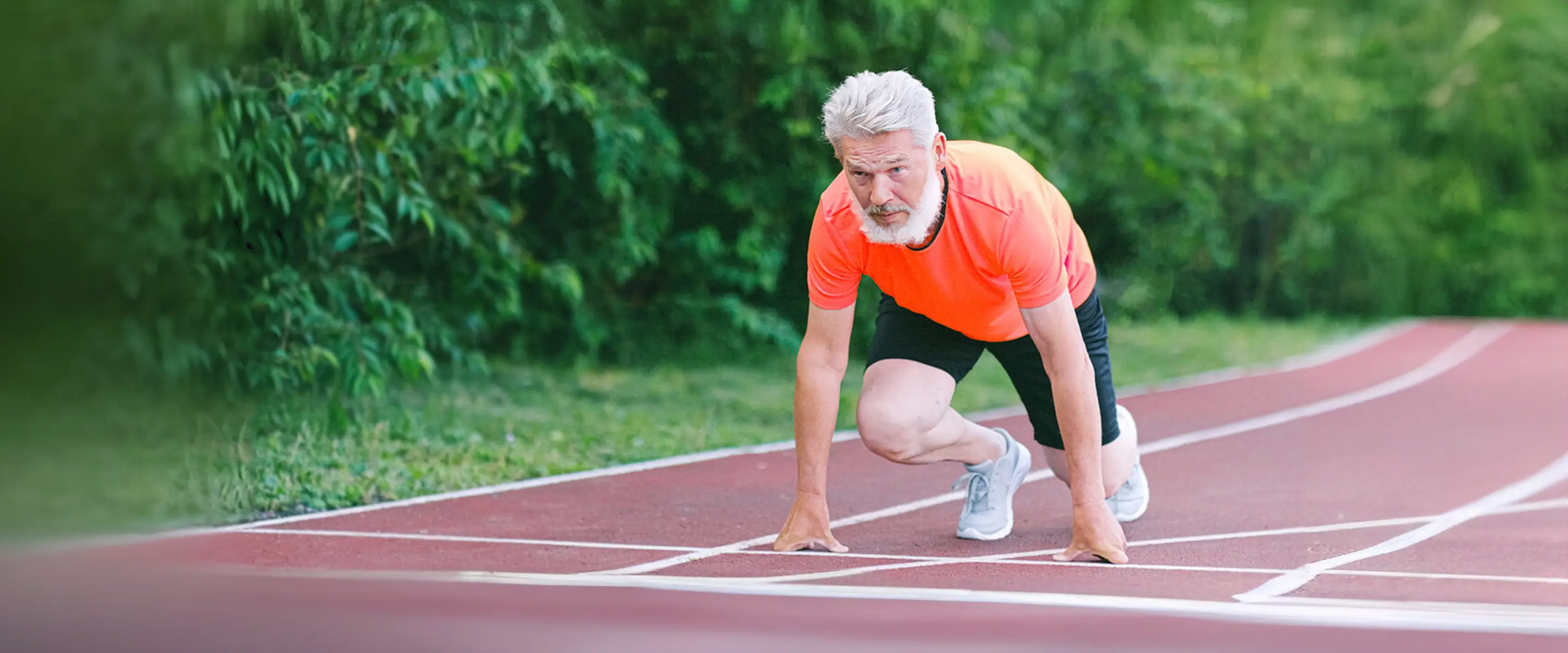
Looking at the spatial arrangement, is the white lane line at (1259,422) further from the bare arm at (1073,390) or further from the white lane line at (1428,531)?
the white lane line at (1428,531)

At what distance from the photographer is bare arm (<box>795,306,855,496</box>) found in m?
5.45

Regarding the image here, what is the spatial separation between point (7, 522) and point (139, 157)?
22.9 inches

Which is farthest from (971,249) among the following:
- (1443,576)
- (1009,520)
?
(1443,576)

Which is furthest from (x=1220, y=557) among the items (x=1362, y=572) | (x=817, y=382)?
(x=817, y=382)

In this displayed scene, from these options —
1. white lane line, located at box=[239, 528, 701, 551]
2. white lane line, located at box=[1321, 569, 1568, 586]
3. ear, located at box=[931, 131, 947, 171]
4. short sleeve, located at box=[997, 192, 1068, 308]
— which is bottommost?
white lane line, located at box=[1321, 569, 1568, 586]

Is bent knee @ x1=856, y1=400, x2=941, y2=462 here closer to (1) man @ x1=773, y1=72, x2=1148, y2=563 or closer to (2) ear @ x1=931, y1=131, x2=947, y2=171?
(1) man @ x1=773, y1=72, x2=1148, y2=563

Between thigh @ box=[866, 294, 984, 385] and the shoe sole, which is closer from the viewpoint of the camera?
thigh @ box=[866, 294, 984, 385]

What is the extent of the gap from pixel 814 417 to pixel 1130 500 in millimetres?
1756

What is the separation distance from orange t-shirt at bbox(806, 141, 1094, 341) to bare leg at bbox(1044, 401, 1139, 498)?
0.85 m

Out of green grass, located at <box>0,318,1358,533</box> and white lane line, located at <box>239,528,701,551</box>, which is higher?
green grass, located at <box>0,318,1358,533</box>

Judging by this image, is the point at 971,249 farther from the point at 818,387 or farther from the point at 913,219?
the point at 818,387

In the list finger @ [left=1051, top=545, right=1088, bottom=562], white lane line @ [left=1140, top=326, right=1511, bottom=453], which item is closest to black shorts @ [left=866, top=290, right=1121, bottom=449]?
finger @ [left=1051, top=545, right=1088, bottom=562]

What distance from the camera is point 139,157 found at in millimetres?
2578

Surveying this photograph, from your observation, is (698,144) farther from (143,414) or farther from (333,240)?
(143,414)
